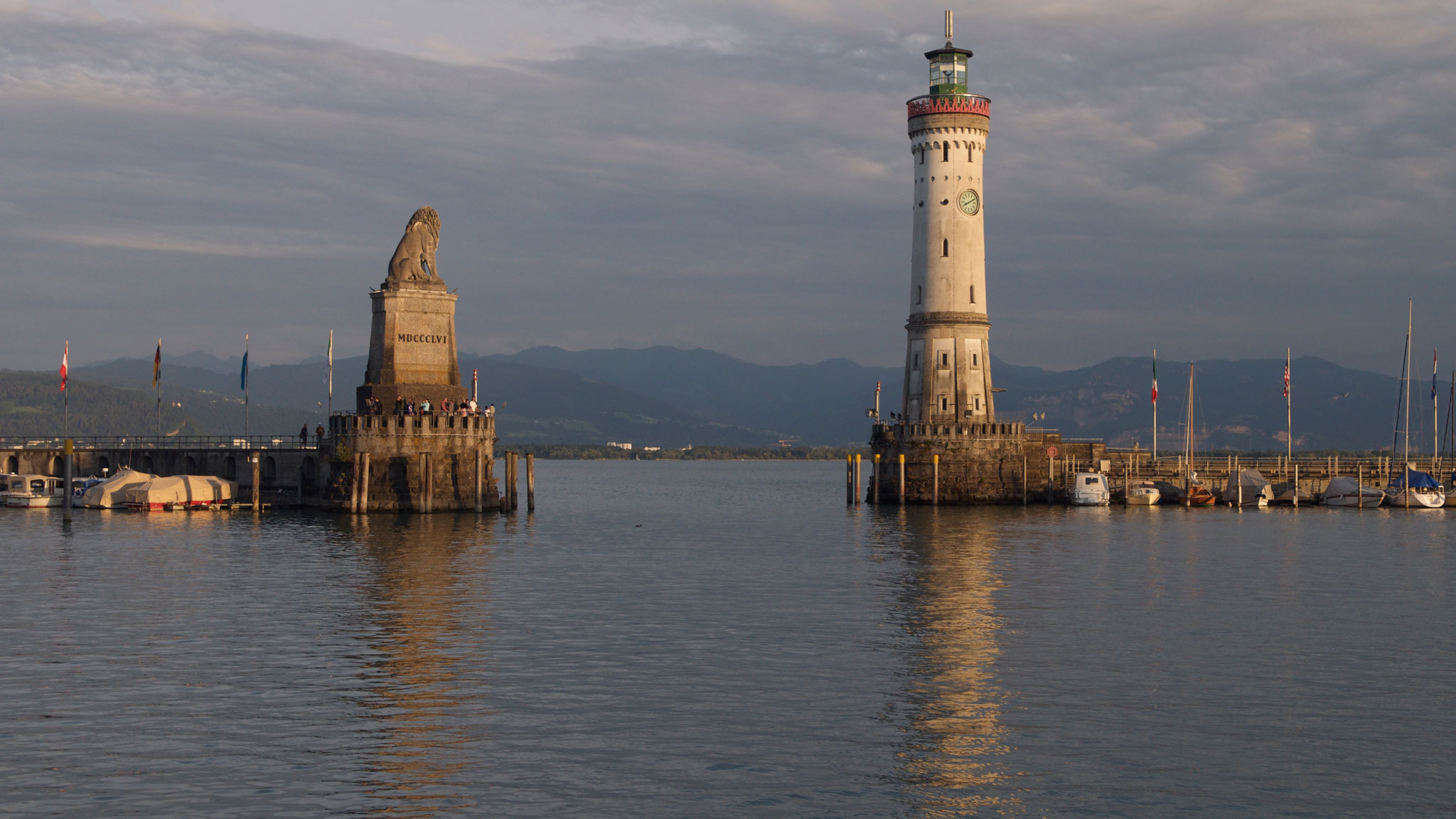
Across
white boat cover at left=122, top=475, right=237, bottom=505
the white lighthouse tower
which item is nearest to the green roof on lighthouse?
the white lighthouse tower

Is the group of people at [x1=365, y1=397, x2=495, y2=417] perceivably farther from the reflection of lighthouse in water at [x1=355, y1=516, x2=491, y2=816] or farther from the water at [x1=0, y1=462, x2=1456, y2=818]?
the water at [x1=0, y1=462, x2=1456, y2=818]

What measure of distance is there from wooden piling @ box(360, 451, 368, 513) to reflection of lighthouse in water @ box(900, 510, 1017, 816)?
35384mm

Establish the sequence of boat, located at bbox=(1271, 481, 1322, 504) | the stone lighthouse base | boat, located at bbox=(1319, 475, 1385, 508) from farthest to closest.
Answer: boat, located at bbox=(1271, 481, 1322, 504) → boat, located at bbox=(1319, 475, 1385, 508) → the stone lighthouse base

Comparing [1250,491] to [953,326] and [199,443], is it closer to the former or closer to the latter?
[953,326]

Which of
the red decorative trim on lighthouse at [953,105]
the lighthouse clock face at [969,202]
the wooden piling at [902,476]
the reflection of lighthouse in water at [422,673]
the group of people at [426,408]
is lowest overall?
the reflection of lighthouse in water at [422,673]

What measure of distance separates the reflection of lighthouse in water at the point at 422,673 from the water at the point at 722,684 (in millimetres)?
125

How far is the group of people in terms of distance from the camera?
79.7m

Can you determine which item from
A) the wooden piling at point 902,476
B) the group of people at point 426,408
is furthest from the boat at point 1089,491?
the group of people at point 426,408

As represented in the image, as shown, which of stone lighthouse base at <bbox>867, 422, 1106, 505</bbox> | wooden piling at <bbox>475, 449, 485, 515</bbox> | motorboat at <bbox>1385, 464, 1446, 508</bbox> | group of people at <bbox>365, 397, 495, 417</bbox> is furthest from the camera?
motorboat at <bbox>1385, 464, 1446, 508</bbox>

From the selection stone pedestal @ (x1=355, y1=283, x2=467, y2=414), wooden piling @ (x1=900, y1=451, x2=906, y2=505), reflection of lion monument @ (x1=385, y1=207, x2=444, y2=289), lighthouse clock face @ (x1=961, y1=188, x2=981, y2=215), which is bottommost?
wooden piling @ (x1=900, y1=451, x2=906, y2=505)

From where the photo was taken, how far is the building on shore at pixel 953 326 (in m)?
94.6

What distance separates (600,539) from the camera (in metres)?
76.2

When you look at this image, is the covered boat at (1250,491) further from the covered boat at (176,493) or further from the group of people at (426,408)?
the covered boat at (176,493)

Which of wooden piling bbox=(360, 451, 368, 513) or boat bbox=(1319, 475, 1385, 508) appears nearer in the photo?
wooden piling bbox=(360, 451, 368, 513)
